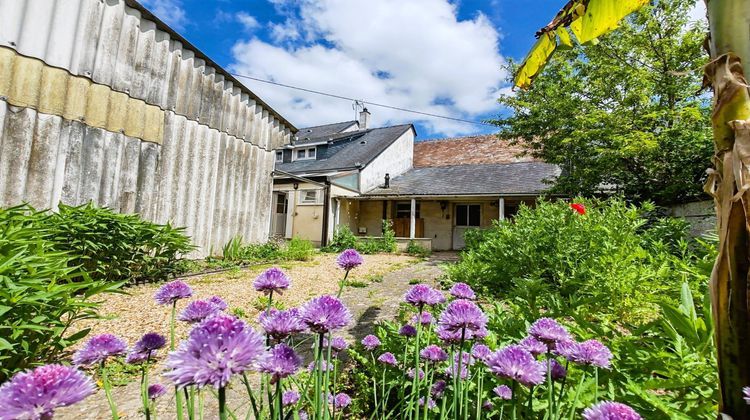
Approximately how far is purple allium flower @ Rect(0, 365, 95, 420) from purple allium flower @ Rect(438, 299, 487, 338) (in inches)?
37.4

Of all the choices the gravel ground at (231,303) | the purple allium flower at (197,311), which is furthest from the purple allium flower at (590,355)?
the gravel ground at (231,303)

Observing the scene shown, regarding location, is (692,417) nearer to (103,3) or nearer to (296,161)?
(103,3)

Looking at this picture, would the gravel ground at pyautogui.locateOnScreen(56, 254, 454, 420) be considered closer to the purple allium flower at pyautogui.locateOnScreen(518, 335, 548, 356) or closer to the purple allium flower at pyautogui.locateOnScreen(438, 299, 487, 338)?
the purple allium flower at pyautogui.locateOnScreen(438, 299, 487, 338)

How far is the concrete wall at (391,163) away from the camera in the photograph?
55.4 feet

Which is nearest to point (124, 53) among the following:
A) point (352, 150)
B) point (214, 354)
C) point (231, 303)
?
point (231, 303)

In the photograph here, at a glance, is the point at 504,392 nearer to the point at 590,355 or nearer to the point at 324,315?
the point at 590,355

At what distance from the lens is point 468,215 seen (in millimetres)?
16234

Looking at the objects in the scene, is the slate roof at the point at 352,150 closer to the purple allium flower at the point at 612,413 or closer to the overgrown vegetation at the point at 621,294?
the overgrown vegetation at the point at 621,294

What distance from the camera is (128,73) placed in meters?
5.66

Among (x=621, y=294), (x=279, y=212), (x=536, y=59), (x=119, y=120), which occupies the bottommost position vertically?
(x=621, y=294)

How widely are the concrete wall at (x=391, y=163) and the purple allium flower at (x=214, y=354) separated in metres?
15.9

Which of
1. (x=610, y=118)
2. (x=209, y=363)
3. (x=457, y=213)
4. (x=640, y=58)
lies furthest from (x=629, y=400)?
(x=457, y=213)

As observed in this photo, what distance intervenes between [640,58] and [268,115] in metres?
10.0

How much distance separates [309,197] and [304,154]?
704cm
